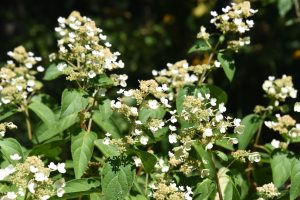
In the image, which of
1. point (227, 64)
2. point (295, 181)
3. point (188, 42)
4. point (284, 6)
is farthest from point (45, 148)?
point (188, 42)

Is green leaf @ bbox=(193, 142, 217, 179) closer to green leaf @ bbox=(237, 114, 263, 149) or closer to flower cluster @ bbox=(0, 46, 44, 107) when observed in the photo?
green leaf @ bbox=(237, 114, 263, 149)

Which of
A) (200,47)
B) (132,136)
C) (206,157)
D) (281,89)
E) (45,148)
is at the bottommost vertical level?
(206,157)

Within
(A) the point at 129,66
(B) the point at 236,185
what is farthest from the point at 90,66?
(A) the point at 129,66

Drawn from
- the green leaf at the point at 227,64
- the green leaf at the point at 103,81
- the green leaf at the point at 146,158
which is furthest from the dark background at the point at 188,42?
the green leaf at the point at 146,158

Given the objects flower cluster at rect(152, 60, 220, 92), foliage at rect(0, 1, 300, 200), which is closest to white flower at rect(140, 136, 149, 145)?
foliage at rect(0, 1, 300, 200)

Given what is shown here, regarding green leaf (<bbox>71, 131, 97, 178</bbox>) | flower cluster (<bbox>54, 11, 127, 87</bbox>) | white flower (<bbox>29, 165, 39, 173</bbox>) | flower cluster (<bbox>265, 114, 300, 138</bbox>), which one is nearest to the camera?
white flower (<bbox>29, 165, 39, 173</bbox>)

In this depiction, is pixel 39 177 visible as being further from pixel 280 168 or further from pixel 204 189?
pixel 280 168
